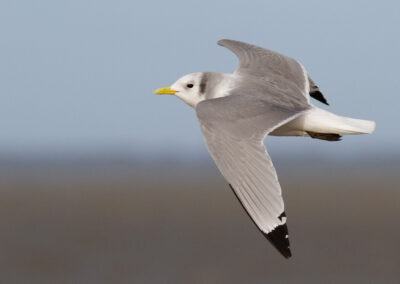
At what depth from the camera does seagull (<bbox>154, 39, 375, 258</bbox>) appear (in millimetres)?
7047

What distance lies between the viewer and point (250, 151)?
7426 millimetres

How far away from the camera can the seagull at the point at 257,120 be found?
7047 mm

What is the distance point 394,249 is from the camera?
86.1ft

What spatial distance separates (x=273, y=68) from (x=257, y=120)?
2029 millimetres

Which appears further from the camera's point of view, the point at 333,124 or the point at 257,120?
the point at 333,124

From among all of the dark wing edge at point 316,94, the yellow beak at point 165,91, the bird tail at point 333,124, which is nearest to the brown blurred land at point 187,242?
the dark wing edge at point 316,94

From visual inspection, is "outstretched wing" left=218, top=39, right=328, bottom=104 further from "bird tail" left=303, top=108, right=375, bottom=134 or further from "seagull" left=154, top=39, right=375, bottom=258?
"bird tail" left=303, top=108, right=375, bottom=134

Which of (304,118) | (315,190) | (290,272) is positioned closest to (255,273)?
(290,272)

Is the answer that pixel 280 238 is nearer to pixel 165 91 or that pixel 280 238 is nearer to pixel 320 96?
pixel 165 91

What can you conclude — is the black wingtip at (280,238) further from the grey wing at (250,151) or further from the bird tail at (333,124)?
the bird tail at (333,124)

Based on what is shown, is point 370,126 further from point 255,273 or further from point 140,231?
point 140,231

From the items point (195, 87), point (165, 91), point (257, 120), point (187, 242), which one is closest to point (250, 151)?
point (257, 120)

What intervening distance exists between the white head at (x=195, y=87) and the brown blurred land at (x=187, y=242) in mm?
13570

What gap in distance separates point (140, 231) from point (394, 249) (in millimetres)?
8502
